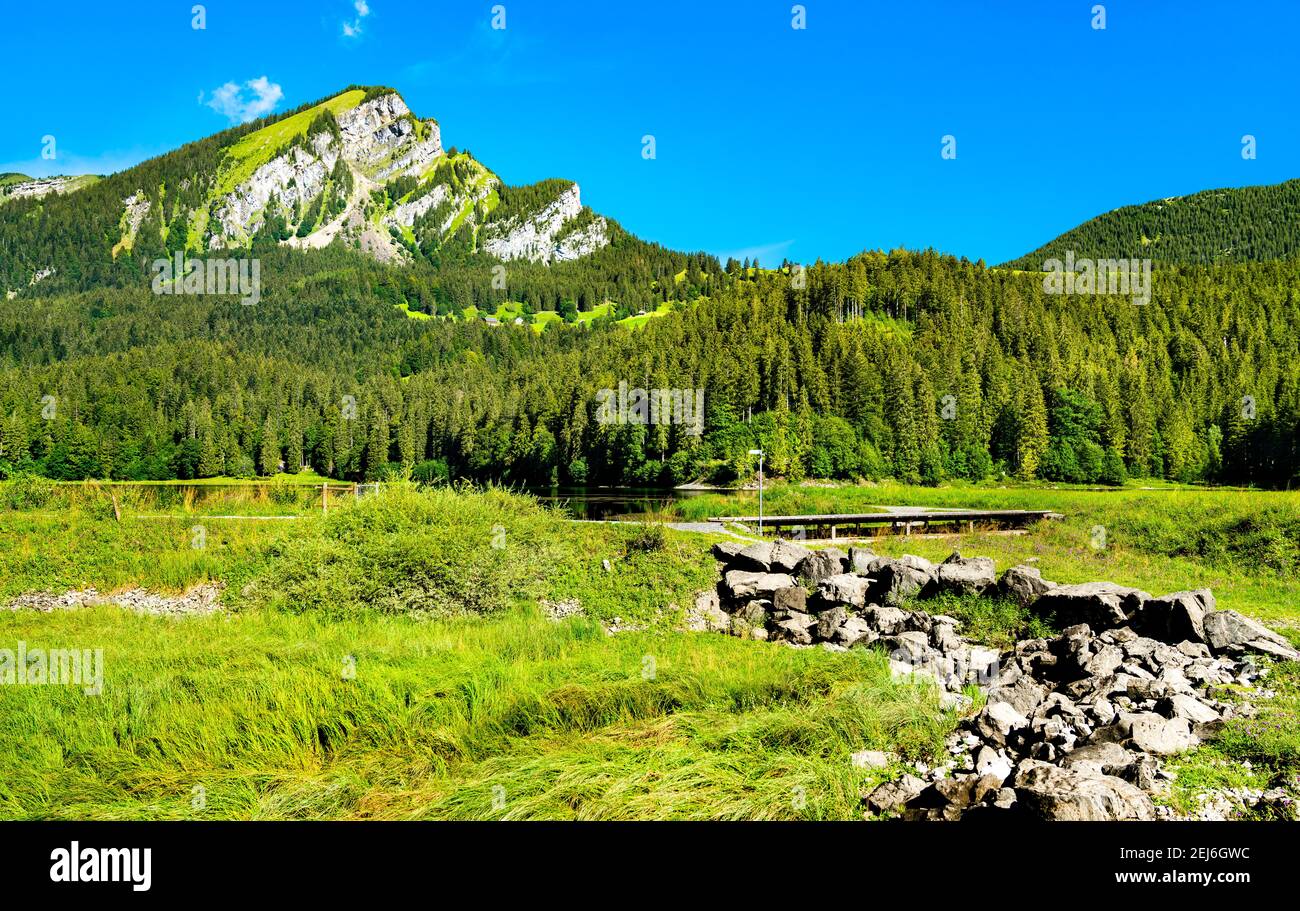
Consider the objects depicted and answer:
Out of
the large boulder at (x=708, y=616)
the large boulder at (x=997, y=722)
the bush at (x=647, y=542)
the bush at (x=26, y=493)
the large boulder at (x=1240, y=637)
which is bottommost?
the large boulder at (x=708, y=616)

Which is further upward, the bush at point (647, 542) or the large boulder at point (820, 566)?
the bush at point (647, 542)

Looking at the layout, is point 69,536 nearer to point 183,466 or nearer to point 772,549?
point 772,549

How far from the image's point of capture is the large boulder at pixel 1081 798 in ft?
22.6

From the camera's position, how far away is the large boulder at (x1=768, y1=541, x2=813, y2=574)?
24.1 meters

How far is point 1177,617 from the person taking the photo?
15.2 metres

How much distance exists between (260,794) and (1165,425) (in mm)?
124832

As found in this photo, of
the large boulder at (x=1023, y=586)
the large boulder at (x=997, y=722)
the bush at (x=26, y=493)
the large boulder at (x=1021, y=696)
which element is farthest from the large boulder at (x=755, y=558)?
the bush at (x=26, y=493)

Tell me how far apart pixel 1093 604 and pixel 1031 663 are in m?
3.68

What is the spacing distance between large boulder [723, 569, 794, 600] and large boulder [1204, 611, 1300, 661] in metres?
10.9

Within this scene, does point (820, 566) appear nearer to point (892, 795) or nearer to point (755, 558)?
point (755, 558)

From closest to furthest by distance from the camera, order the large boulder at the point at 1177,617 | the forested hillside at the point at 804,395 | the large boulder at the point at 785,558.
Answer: the large boulder at the point at 1177,617
the large boulder at the point at 785,558
the forested hillside at the point at 804,395

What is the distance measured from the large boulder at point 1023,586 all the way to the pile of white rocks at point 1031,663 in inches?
1.6

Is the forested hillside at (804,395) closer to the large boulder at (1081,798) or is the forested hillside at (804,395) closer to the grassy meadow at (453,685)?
the grassy meadow at (453,685)
